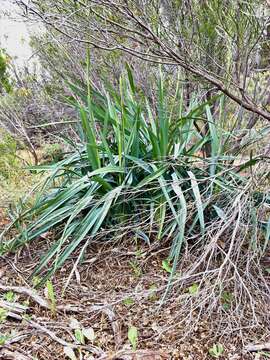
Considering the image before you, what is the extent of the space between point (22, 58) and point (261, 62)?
4.27 m

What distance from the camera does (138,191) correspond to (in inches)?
96.0

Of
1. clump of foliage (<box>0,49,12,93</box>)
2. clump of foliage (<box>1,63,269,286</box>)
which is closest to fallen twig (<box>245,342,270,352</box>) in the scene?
clump of foliage (<box>1,63,269,286</box>)

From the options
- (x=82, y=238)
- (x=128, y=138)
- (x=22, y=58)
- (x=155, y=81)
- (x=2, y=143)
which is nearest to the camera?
(x=82, y=238)

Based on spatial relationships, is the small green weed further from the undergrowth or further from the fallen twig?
the undergrowth

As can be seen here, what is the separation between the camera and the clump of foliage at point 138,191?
2.45 metres

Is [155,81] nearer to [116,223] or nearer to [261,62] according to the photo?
[261,62]

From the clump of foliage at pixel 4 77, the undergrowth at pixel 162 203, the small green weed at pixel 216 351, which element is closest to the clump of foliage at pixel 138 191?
the undergrowth at pixel 162 203

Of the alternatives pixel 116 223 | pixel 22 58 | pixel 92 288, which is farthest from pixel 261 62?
pixel 22 58

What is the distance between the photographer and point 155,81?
12.5 feet

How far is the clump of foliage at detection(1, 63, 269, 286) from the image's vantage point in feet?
8.04

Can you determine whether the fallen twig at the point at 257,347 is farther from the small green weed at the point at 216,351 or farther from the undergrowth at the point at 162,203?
the undergrowth at the point at 162,203

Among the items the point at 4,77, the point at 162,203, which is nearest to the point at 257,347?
the point at 162,203

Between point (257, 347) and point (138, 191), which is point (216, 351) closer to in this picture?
point (257, 347)

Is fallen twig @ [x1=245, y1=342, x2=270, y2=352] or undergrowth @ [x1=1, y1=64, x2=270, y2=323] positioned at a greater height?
undergrowth @ [x1=1, y1=64, x2=270, y2=323]
